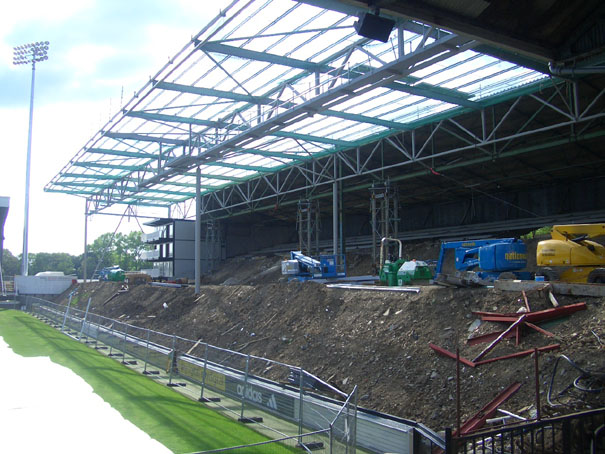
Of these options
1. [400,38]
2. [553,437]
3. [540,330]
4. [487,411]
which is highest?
[400,38]

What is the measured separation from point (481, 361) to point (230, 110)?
16.9 metres

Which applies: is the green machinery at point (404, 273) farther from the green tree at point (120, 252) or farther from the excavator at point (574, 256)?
the green tree at point (120, 252)

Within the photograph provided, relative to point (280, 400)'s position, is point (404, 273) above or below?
above

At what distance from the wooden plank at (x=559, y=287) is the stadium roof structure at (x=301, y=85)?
20.0 ft

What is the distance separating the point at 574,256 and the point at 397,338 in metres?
5.53

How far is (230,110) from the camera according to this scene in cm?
2422

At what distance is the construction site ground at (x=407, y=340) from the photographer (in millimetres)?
10867

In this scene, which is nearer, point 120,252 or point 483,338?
point 483,338

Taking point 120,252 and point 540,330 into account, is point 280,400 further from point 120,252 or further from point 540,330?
point 120,252

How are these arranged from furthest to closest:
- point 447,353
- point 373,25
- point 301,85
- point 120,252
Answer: point 120,252 < point 301,85 < point 447,353 < point 373,25

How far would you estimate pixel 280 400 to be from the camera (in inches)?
489

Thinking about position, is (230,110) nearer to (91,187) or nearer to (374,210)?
(374,210)

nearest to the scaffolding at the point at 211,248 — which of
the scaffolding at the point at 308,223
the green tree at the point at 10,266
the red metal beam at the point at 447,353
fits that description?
the scaffolding at the point at 308,223

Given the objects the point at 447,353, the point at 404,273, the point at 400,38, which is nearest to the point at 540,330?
the point at 447,353
